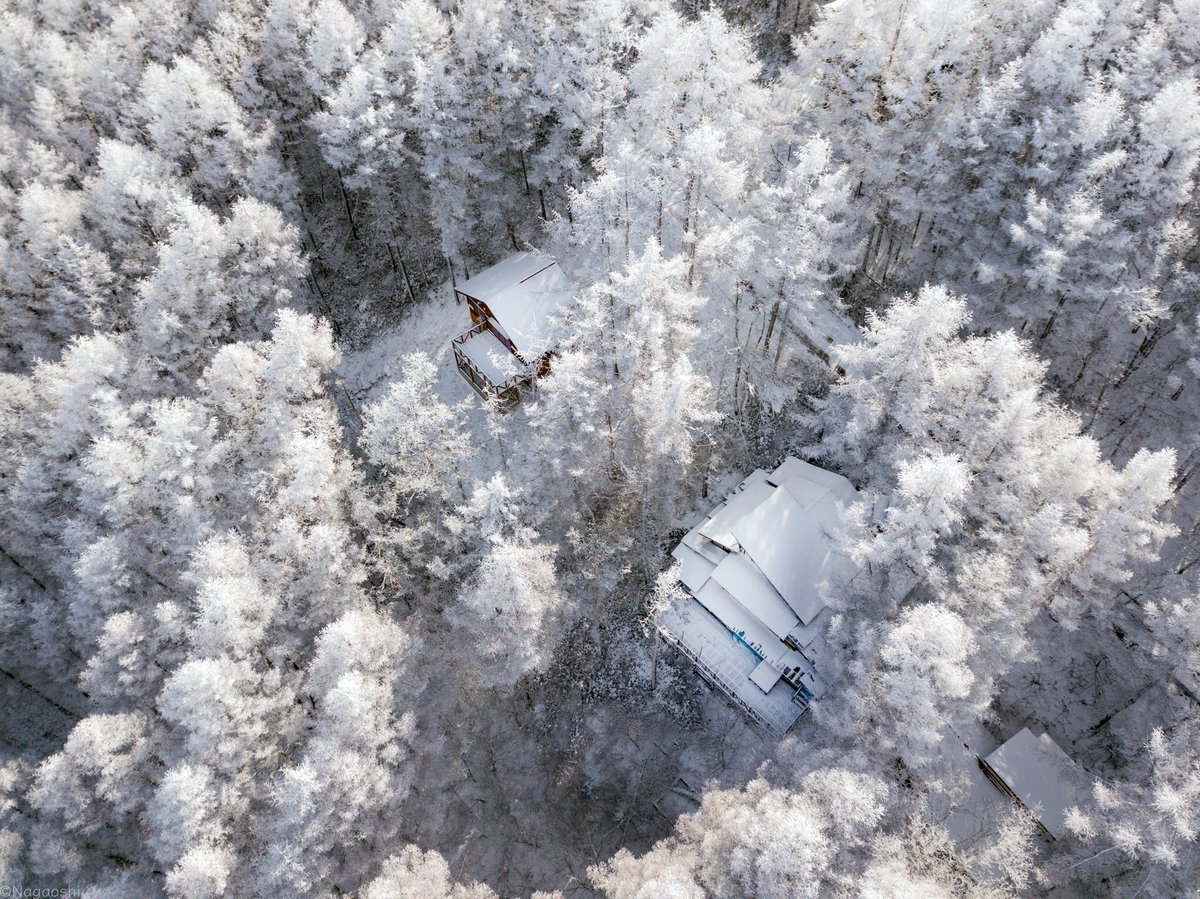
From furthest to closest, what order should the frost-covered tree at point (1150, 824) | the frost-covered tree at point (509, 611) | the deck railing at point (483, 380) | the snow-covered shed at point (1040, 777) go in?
1. the deck railing at point (483, 380)
2. the snow-covered shed at point (1040, 777)
3. the frost-covered tree at point (509, 611)
4. the frost-covered tree at point (1150, 824)

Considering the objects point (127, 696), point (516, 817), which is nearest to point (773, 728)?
point (516, 817)

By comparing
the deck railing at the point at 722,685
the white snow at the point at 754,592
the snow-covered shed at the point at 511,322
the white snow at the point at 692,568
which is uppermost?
the snow-covered shed at the point at 511,322

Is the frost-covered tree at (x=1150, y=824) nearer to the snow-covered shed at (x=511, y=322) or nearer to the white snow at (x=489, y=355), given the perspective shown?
the snow-covered shed at (x=511, y=322)

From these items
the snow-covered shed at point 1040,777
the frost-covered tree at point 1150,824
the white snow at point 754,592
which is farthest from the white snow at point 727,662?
the frost-covered tree at point 1150,824

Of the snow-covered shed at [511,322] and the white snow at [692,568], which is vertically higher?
the snow-covered shed at [511,322]

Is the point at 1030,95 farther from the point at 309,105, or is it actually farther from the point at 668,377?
the point at 309,105

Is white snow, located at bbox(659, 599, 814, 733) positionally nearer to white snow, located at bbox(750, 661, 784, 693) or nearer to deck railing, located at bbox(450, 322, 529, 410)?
white snow, located at bbox(750, 661, 784, 693)
